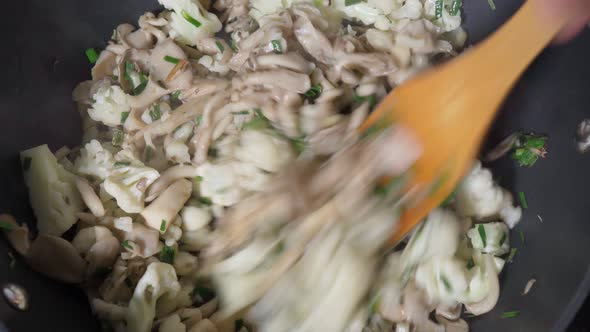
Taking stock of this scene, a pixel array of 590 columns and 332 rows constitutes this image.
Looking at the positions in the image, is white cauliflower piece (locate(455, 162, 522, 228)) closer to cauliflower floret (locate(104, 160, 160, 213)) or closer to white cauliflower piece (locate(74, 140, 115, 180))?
cauliflower floret (locate(104, 160, 160, 213))

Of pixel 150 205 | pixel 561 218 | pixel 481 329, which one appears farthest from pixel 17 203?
pixel 561 218

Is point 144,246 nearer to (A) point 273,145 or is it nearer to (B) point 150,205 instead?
(B) point 150,205

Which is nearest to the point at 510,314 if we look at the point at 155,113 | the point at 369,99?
the point at 369,99

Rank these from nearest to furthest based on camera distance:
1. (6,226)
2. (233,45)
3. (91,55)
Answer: (6,226)
(91,55)
(233,45)

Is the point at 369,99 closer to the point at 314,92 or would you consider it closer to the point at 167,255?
the point at 314,92

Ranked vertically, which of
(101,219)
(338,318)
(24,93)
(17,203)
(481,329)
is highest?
(24,93)

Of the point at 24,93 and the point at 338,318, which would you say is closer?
the point at 338,318
